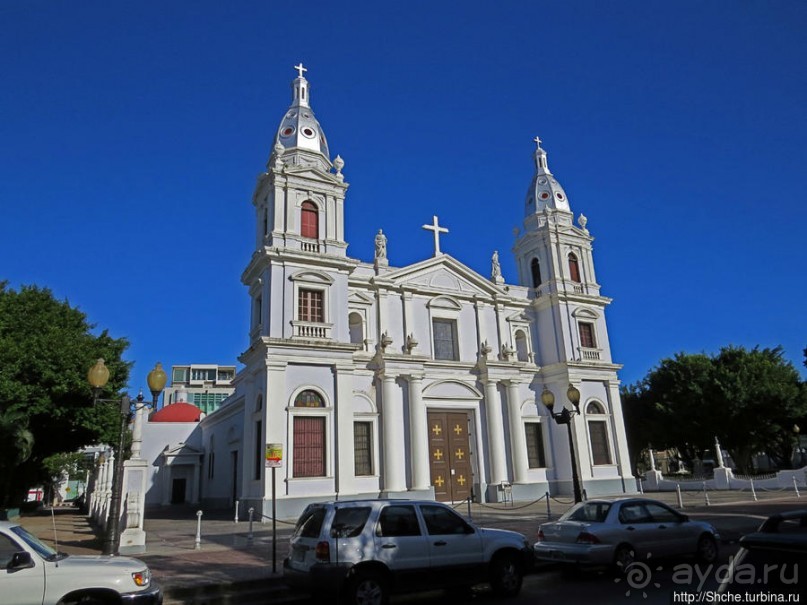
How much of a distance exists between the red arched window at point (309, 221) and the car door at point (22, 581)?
19.6 m

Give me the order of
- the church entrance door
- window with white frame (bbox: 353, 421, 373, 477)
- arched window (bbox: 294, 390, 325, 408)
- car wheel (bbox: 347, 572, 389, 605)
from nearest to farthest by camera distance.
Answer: car wheel (bbox: 347, 572, 389, 605) < arched window (bbox: 294, 390, 325, 408) < window with white frame (bbox: 353, 421, 373, 477) < the church entrance door

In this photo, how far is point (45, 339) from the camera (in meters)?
26.0

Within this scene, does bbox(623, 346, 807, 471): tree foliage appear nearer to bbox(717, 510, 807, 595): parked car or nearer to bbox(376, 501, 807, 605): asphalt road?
bbox(376, 501, 807, 605): asphalt road

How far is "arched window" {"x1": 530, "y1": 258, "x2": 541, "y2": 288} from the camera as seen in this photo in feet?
109

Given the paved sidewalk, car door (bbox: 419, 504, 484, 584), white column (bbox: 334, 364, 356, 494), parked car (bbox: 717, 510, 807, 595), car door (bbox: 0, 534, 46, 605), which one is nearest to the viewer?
parked car (bbox: 717, 510, 807, 595)

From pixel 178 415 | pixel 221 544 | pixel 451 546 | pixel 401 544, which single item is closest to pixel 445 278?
pixel 221 544

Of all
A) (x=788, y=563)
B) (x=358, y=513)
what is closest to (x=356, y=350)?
(x=358, y=513)

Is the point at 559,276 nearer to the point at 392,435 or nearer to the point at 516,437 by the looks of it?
the point at 516,437

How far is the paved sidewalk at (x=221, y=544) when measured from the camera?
10.1 metres

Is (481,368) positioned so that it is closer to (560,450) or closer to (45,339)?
(560,450)

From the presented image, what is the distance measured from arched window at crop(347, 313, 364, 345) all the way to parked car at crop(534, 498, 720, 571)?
16.6 m

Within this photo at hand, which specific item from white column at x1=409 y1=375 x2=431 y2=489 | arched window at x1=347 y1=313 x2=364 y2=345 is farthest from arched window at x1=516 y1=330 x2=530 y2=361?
arched window at x1=347 y1=313 x2=364 y2=345

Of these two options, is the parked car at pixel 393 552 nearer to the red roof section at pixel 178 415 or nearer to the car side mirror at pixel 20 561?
the car side mirror at pixel 20 561

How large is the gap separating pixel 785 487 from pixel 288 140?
30.6 m
